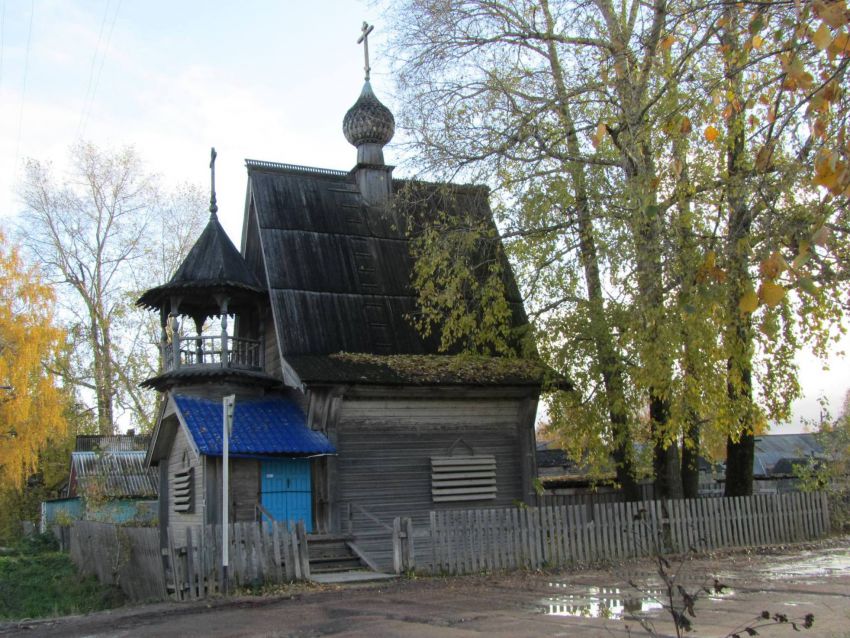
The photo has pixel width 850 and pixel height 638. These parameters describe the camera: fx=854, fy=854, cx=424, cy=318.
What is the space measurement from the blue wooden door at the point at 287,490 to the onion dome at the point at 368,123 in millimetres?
9980

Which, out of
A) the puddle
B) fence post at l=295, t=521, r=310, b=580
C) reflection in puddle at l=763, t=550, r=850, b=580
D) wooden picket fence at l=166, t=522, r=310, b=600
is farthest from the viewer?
fence post at l=295, t=521, r=310, b=580

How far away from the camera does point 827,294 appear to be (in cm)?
1620

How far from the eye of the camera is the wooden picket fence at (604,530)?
15.9m

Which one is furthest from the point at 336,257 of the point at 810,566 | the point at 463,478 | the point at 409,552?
the point at 810,566

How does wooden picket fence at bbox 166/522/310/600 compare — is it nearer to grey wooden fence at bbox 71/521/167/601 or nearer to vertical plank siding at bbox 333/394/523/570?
grey wooden fence at bbox 71/521/167/601

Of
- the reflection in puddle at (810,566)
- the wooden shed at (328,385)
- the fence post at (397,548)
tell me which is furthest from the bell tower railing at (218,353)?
the reflection in puddle at (810,566)

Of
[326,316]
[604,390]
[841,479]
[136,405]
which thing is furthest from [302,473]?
[136,405]

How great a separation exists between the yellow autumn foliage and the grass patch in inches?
217

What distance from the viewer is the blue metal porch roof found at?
1738cm

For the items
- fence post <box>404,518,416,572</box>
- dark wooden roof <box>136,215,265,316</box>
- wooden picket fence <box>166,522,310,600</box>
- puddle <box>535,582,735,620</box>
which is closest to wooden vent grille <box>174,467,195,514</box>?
dark wooden roof <box>136,215,265,316</box>

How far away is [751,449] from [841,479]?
3850 mm

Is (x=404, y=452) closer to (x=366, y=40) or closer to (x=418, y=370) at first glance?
(x=418, y=370)

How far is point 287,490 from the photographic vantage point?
18.8m

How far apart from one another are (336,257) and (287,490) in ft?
20.2
